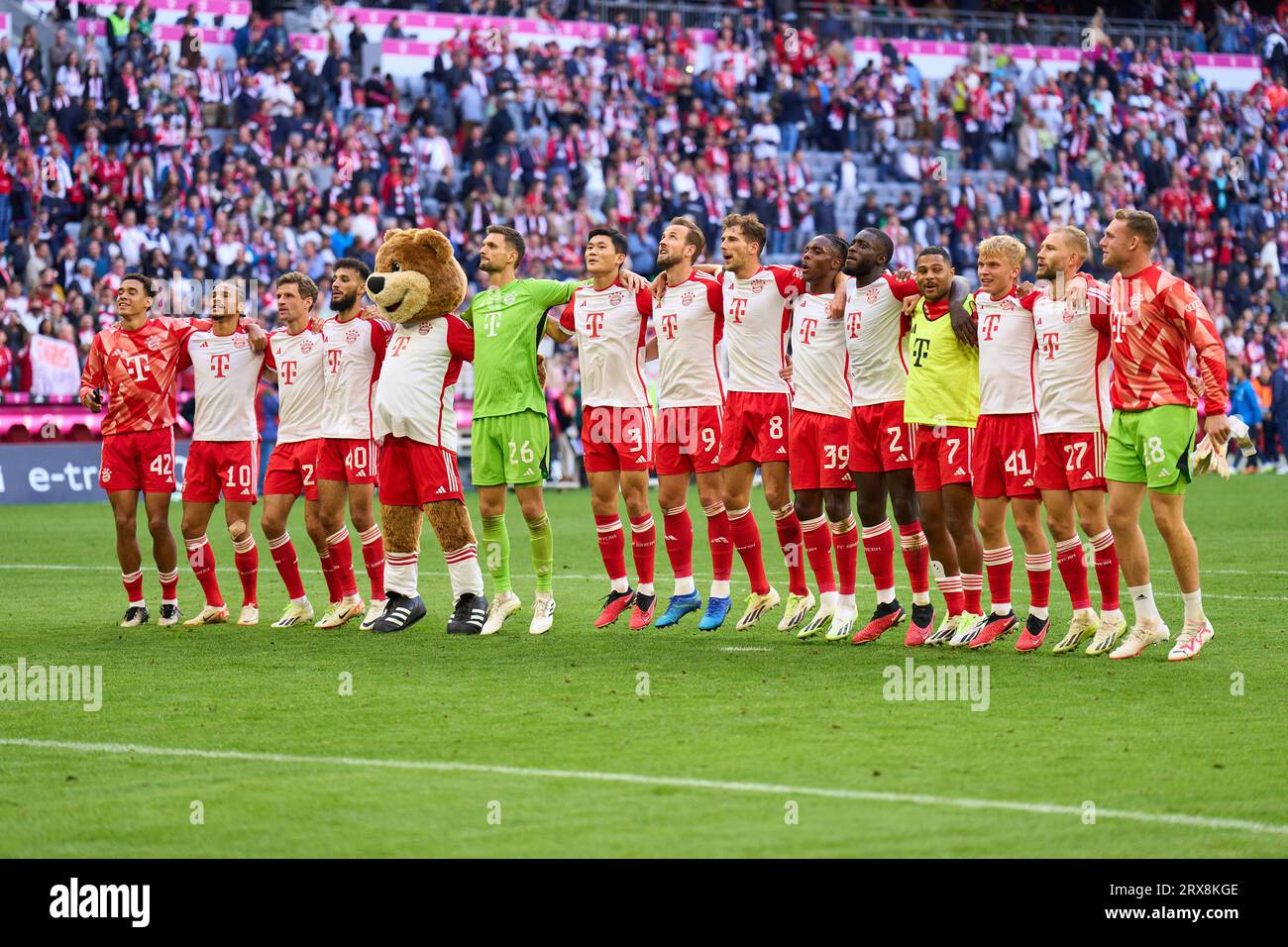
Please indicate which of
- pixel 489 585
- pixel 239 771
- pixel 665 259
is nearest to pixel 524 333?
pixel 665 259

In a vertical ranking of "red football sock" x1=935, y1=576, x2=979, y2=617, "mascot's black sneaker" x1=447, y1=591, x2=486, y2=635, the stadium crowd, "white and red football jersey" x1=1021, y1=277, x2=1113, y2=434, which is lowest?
"mascot's black sneaker" x1=447, y1=591, x2=486, y2=635

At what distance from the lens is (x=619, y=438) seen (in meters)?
11.4

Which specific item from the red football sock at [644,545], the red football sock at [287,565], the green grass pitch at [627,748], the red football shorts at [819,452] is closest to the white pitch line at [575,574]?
the green grass pitch at [627,748]

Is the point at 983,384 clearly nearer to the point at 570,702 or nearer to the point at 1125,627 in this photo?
the point at 1125,627

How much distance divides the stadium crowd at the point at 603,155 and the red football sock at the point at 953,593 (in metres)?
16.6

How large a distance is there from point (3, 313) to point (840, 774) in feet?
66.3

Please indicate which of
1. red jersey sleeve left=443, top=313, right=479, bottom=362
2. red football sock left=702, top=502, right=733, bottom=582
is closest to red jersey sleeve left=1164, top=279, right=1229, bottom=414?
red football sock left=702, top=502, right=733, bottom=582

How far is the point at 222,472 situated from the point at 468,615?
2.06m

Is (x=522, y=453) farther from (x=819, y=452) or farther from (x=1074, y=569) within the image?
(x=1074, y=569)

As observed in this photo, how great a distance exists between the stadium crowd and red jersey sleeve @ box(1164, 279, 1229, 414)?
58.9 feet

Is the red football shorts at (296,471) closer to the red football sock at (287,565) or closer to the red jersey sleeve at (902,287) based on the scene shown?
the red football sock at (287,565)

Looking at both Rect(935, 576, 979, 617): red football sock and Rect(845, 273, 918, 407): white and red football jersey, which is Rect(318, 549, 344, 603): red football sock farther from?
Rect(935, 576, 979, 617): red football sock

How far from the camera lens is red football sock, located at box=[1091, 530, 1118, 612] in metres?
10.1

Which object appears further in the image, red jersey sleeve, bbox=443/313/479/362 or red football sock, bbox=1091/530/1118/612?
red jersey sleeve, bbox=443/313/479/362
